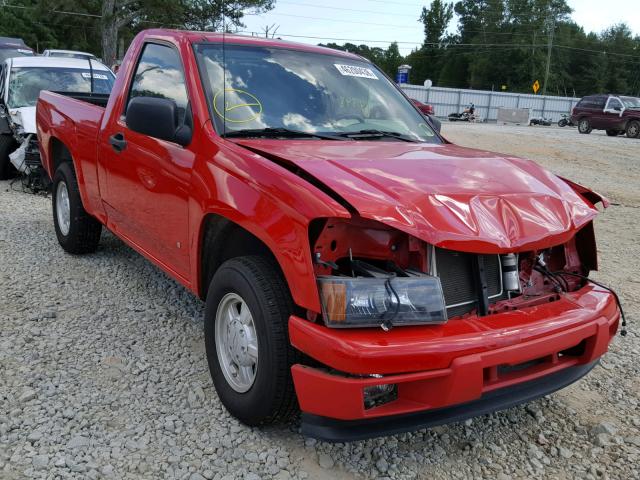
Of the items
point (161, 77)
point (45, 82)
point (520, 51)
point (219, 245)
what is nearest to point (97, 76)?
point (45, 82)

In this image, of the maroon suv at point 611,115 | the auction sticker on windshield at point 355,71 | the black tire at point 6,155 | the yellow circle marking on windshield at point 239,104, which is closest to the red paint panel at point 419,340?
the yellow circle marking on windshield at point 239,104

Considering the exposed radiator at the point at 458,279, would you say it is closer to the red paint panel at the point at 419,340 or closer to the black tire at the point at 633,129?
the red paint panel at the point at 419,340

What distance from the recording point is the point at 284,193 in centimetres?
247

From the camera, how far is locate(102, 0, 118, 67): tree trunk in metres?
31.9

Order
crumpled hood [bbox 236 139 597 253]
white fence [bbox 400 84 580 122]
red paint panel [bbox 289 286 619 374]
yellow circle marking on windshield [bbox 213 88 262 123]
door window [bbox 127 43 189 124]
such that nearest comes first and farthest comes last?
red paint panel [bbox 289 286 619 374] → crumpled hood [bbox 236 139 597 253] → yellow circle marking on windshield [bbox 213 88 262 123] → door window [bbox 127 43 189 124] → white fence [bbox 400 84 580 122]

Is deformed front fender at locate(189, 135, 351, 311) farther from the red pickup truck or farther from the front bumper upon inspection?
the front bumper

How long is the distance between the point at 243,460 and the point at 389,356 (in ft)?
3.13

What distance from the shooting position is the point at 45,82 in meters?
9.38

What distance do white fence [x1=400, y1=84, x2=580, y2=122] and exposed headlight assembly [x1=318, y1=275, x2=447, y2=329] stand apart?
135ft

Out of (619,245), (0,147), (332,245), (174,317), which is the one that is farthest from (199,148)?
(0,147)

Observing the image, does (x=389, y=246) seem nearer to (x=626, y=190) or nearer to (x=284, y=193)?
(x=284, y=193)

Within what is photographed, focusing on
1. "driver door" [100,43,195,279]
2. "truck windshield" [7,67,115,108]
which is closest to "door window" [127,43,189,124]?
"driver door" [100,43,195,279]

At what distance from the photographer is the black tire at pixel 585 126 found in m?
27.8

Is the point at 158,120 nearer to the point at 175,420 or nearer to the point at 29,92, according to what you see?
the point at 175,420
